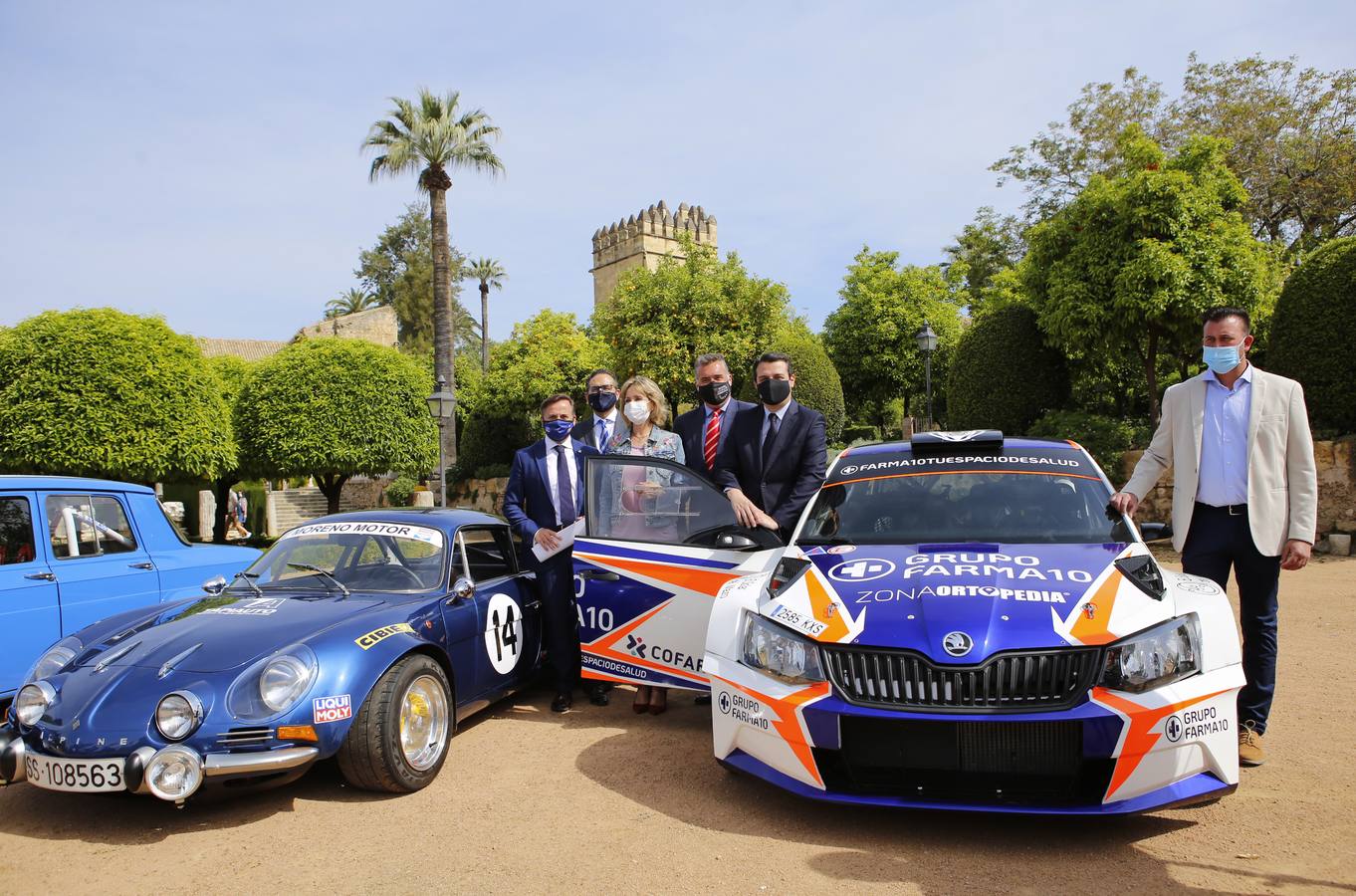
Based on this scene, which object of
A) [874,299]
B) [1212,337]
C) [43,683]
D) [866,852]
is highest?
[874,299]

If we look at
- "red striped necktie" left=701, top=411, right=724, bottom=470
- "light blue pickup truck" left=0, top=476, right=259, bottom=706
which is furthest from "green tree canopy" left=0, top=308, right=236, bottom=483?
"red striped necktie" left=701, top=411, right=724, bottom=470

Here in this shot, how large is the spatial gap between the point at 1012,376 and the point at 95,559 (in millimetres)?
14653

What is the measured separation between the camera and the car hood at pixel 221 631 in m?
4.10

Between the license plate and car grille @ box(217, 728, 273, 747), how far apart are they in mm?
392

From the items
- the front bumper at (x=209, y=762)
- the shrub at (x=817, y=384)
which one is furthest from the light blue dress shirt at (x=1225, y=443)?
the shrub at (x=817, y=384)

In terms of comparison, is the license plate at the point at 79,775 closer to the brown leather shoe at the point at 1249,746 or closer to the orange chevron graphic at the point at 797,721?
the orange chevron graphic at the point at 797,721

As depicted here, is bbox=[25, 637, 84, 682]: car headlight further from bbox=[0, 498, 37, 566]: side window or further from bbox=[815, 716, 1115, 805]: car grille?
bbox=[815, 716, 1115, 805]: car grille

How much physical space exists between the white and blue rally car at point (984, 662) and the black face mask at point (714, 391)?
1.72 m

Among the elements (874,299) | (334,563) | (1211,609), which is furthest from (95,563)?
(874,299)

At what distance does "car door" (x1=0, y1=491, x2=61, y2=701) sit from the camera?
5.35m

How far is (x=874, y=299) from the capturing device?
3203 cm

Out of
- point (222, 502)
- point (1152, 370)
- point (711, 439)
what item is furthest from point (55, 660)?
point (222, 502)

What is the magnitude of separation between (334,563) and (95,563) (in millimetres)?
2058

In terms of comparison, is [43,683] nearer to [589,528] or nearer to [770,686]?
[589,528]
